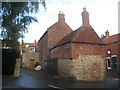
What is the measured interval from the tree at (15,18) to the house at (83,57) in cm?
758

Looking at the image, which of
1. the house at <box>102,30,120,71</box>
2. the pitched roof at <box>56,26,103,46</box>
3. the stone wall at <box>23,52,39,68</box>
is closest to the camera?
the pitched roof at <box>56,26,103,46</box>

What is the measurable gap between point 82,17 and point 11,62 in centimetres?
1133

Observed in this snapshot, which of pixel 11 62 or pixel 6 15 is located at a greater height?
pixel 6 15

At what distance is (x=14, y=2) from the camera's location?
8.52m

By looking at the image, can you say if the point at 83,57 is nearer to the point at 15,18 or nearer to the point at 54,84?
the point at 54,84

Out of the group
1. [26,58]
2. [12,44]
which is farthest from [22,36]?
[26,58]

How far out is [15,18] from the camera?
361 inches

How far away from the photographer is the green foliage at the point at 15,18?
8.47m

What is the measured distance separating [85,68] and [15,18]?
10118 millimetres

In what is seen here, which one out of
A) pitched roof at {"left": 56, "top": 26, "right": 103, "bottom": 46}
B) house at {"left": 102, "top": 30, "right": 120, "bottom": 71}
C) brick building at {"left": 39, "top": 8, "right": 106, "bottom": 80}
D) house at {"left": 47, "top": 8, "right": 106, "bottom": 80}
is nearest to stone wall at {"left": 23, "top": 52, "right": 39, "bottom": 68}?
brick building at {"left": 39, "top": 8, "right": 106, "bottom": 80}

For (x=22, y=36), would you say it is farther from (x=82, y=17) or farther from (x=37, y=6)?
(x=82, y=17)

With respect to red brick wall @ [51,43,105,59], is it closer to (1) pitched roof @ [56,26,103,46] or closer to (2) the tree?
(1) pitched roof @ [56,26,103,46]

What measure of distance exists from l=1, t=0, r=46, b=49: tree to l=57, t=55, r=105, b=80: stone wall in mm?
7784

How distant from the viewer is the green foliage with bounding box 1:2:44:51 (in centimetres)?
847
